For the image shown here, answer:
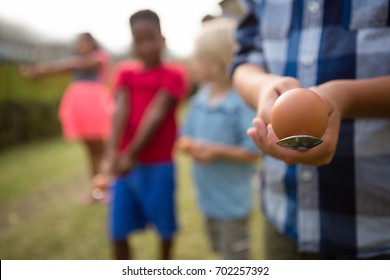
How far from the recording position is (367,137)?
0.69 metres

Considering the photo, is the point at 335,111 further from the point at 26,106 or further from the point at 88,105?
the point at 26,106

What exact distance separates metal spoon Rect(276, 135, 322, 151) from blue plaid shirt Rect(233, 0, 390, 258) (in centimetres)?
26

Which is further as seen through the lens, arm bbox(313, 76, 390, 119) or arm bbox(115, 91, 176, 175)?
arm bbox(115, 91, 176, 175)

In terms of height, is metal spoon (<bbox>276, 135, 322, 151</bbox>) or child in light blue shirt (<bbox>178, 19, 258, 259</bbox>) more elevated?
metal spoon (<bbox>276, 135, 322, 151</bbox>)

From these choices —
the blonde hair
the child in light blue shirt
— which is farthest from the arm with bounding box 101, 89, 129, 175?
the blonde hair

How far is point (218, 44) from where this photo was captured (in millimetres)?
1746

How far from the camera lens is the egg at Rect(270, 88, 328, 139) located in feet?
1.52

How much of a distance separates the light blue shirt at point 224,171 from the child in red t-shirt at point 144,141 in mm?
153

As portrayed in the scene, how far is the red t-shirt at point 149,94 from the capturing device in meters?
1.76

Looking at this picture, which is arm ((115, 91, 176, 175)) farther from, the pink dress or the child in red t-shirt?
the pink dress

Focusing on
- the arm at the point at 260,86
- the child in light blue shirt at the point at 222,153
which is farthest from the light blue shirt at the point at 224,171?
the arm at the point at 260,86

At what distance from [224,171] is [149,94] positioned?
1.49 feet

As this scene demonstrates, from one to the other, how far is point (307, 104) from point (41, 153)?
16.4 ft
